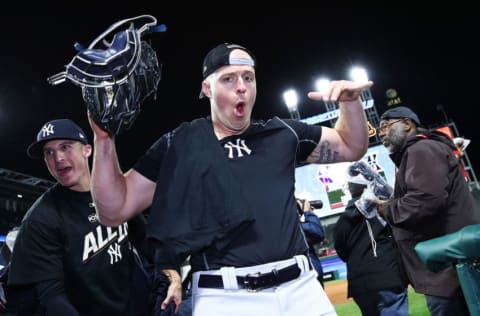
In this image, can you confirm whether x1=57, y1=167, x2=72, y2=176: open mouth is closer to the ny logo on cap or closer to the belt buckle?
the ny logo on cap

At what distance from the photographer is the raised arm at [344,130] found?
2.12 m

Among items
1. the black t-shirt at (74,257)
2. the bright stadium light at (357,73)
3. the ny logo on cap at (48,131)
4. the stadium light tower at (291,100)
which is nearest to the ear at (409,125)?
the black t-shirt at (74,257)

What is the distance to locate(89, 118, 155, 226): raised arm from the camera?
79.2 inches

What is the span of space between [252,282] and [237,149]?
667 mm

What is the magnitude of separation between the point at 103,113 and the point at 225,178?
0.62 metres

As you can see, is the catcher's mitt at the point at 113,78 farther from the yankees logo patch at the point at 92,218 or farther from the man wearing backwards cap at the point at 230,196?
the yankees logo patch at the point at 92,218

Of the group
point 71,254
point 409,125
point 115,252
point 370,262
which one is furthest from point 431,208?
point 71,254

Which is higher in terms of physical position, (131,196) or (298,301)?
(131,196)

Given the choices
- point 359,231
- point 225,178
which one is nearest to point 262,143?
point 225,178

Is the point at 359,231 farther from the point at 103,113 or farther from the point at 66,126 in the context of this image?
the point at 103,113

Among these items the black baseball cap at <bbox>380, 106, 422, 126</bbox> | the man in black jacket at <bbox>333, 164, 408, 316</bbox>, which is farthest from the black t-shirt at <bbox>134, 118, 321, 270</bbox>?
the man in black jacket at <bbox>333, 164, 408, 316</bbox>

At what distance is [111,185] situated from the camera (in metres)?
2.03

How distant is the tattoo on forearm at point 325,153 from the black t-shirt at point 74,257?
1.67 m

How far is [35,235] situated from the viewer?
115 inches
